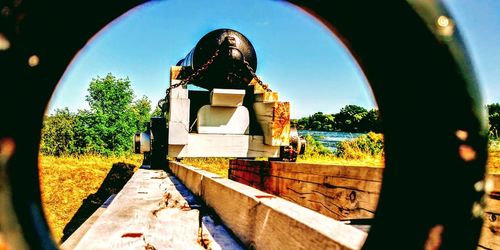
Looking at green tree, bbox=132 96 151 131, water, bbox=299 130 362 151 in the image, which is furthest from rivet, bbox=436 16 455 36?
green tree, bbox=132 96 151 131

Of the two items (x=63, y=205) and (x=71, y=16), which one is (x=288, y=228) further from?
(x=63, y=205)

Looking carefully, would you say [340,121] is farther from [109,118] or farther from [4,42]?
[4,42]

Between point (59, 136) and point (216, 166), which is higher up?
point (59, 136)

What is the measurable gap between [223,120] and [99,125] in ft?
112

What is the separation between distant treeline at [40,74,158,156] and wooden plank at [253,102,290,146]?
31.8 m

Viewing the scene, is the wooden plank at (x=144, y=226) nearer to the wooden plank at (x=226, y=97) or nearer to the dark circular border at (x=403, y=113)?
the dark circular border at (x=403, y=113)

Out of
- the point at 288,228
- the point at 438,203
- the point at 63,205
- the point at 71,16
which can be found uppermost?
the point at 71,16

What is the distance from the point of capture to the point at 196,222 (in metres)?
1.52

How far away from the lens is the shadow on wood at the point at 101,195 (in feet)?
15.8

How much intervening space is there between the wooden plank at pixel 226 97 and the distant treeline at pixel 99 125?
31.3m

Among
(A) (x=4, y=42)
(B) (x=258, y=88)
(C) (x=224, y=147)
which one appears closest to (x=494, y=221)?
(A) (x=4, y=42)

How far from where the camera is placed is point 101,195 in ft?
19.3

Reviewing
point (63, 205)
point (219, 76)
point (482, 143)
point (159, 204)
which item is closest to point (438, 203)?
point (482, 143)

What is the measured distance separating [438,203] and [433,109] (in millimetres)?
114
